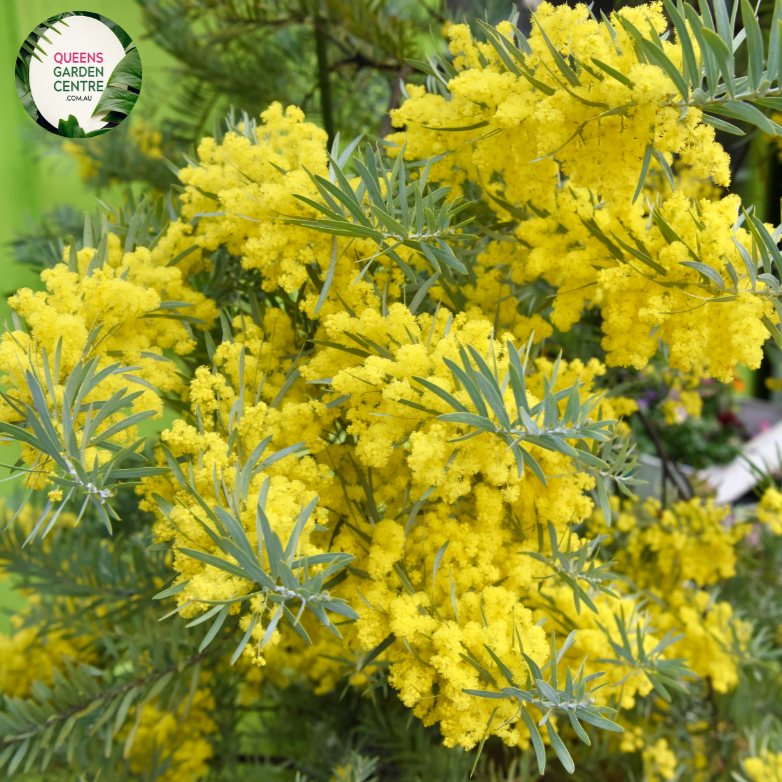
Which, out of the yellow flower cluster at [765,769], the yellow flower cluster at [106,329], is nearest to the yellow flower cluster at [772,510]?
the yellow flower cluster at [765,769]

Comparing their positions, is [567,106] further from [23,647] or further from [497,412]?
[23,647]

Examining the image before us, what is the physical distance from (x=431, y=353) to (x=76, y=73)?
0.35m

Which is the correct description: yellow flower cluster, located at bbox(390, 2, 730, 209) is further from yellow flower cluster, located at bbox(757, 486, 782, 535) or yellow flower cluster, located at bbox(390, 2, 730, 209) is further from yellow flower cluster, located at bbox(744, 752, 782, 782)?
yellow flower cluster, located at bbox(744, 752, 782, 782)

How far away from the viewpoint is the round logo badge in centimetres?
45

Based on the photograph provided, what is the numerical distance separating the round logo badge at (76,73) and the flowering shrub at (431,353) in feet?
0.27

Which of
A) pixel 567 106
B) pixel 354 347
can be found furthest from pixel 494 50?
pixel 354 347

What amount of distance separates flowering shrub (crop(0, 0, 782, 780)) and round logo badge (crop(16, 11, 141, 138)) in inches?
3.3

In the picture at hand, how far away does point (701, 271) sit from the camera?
32 centimetres

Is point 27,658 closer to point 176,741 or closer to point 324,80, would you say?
point 176,741

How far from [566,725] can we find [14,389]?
2.04ft

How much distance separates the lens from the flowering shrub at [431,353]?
280 millimetres

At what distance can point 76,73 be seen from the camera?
0.45m

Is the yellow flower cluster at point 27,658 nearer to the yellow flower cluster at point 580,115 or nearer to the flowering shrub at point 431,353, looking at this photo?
the flowering shrub at point 431,353

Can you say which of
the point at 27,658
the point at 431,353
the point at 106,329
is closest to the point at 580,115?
the point at 431,353
